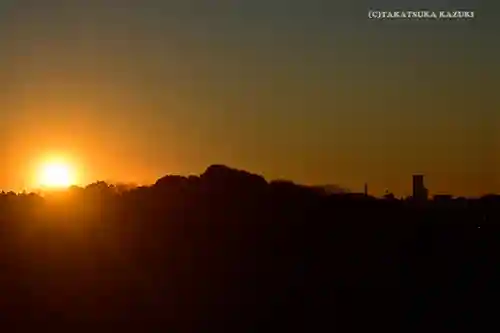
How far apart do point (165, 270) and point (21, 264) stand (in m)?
6.16

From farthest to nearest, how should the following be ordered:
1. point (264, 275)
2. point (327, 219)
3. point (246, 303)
Result: 1. point (327, 219)
2. point (264, 275)
3. point (246, 303)

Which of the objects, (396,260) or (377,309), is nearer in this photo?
(377,309)

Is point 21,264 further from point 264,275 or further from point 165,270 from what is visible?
point 264,275

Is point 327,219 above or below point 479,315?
above

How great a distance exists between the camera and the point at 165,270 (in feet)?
136

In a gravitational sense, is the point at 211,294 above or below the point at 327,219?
below

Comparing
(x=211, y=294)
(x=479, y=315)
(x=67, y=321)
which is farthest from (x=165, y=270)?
(x=479, y=315)

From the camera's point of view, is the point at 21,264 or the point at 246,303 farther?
the point at 21,264

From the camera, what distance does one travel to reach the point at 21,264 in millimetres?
41594

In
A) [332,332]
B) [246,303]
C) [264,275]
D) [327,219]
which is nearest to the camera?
[332,332]

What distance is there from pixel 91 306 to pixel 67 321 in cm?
125

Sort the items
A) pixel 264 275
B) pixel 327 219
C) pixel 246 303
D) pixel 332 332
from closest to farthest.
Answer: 1. pixel 332 332
2. pixel 246 303
3. pixel 264 275
4. pixel 327 219

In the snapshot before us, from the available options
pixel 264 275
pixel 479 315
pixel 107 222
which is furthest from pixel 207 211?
pixel 479 315

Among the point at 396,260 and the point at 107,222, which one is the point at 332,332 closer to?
the point at 396,260
